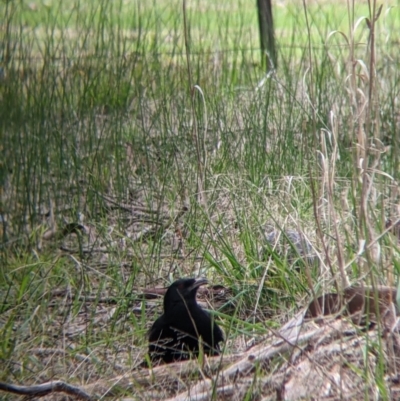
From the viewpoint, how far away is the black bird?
2863 millimetres

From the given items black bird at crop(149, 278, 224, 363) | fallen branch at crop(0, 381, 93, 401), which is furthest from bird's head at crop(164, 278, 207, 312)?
fallen branch at crop(0, 381, 93, 401)

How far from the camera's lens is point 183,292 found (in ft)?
9.91

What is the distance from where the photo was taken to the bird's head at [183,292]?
9.85 feet

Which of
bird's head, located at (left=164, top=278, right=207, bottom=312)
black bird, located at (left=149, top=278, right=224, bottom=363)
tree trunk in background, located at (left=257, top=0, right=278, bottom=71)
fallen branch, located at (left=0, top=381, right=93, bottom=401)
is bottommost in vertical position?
fallen branch, located at (left=0, top=381, right=93, bottom=401)

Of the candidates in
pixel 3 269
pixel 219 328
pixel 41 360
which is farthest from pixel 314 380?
pixel 3 269

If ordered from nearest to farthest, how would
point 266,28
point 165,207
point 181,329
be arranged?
point 181,329 < point 165,207 < point 266,28

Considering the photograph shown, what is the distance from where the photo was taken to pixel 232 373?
94.6 inches

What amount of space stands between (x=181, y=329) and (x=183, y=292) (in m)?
0.13

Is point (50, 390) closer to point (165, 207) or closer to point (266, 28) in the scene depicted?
point (165, 207)

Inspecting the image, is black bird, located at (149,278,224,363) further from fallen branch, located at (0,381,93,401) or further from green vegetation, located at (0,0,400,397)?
fallen branch, located at (0,381,93,401)

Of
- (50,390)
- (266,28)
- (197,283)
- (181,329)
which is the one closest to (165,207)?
(197,283)

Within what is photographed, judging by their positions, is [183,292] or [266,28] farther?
[266,28]

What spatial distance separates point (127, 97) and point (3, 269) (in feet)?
5.12

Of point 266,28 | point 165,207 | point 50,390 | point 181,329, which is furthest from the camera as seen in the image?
point 266,28
